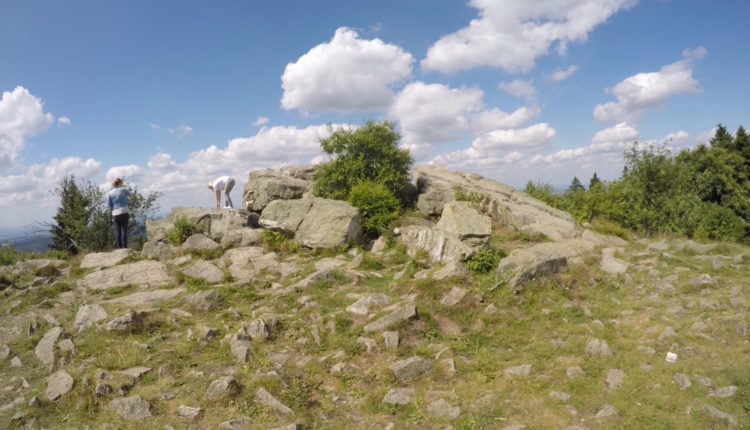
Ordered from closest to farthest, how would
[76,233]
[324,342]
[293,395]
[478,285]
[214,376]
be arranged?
[293,395], [214,376], [324,342], [478,285], [76,233]

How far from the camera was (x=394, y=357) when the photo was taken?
8422 millimetres

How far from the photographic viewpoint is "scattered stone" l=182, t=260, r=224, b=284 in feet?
43.5

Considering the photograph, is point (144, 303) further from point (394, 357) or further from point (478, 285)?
point (478, 285)

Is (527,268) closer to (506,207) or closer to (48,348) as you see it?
(506,207)

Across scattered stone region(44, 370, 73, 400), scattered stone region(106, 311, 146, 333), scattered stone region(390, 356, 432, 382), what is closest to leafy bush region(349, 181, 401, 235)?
scattered stone region(390, 356, 432, 382)

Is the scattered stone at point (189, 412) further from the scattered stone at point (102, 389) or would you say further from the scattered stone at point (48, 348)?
the scattered stone at point (48, 348)

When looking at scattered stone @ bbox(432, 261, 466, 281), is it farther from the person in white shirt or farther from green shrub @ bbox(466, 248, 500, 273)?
the person in white shirt

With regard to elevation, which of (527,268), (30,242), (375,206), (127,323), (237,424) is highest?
(375,206)

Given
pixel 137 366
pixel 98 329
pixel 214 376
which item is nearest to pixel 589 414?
pixel 214 376

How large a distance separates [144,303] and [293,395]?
677 centimetres

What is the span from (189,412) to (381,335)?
149 inches

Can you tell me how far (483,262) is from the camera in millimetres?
12344

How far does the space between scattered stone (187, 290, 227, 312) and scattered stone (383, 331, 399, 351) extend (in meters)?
4.70

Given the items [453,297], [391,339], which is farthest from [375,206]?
[391,339]
